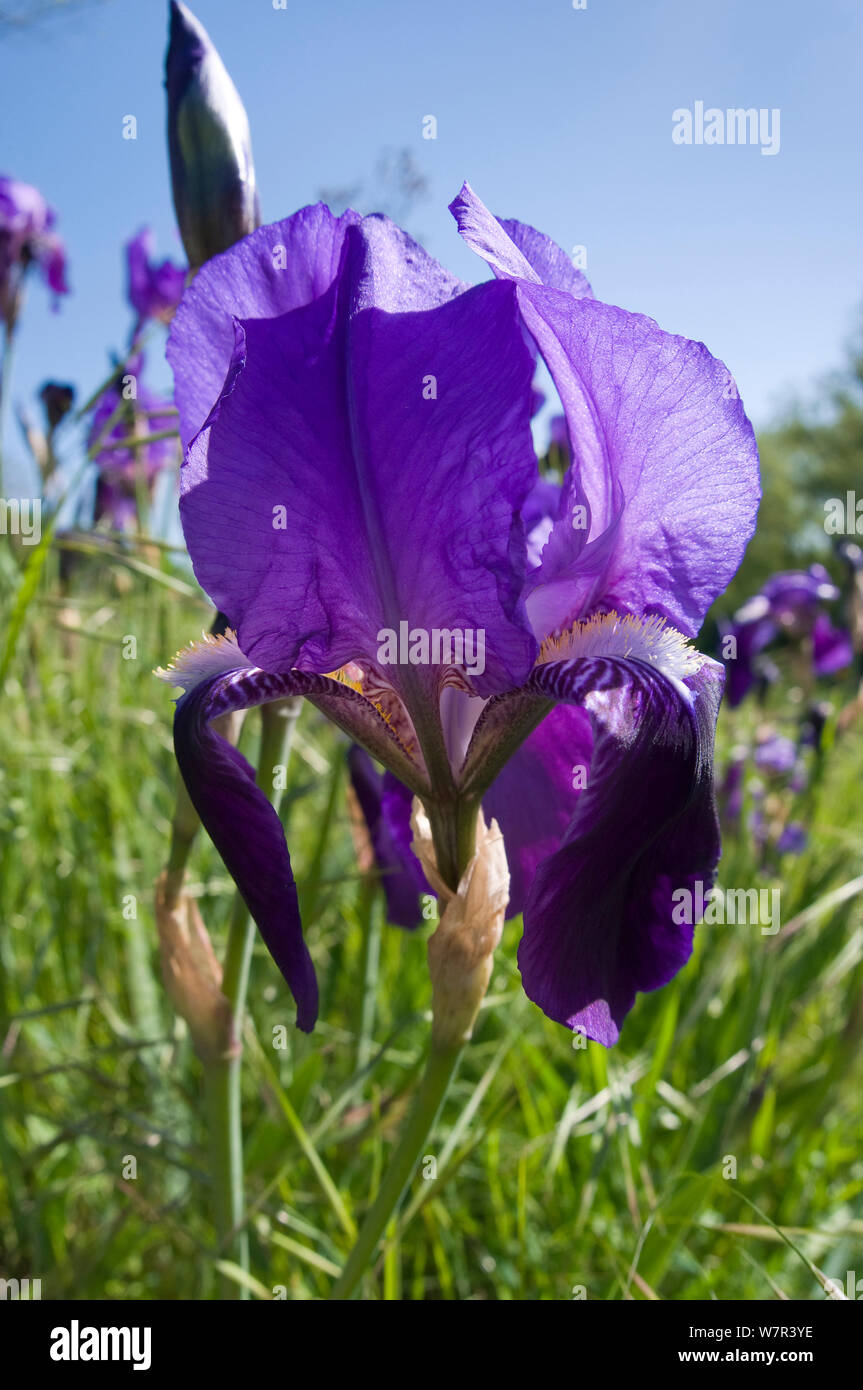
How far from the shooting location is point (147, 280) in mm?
2646

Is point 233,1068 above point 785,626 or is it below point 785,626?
below

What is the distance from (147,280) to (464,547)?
2.34m

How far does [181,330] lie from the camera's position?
80 cm

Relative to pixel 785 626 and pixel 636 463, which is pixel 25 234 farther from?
pixel 636 463

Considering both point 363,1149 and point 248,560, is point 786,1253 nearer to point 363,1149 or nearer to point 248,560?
point 363,1149

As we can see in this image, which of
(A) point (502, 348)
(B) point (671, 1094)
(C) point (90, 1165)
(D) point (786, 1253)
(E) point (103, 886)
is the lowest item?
(D) point (786, 1253)

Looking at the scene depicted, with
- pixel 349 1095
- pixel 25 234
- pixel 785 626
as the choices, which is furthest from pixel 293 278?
pixel 25 234

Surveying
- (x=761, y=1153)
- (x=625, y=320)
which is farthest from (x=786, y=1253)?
(x=625, y=320)

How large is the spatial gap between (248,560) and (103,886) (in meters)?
1.46

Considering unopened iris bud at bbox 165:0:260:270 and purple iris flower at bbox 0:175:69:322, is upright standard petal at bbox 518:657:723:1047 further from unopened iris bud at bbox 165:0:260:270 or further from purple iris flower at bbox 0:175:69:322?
purple iris flower at bbox 0:175:69:322

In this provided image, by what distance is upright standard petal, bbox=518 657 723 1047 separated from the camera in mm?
681

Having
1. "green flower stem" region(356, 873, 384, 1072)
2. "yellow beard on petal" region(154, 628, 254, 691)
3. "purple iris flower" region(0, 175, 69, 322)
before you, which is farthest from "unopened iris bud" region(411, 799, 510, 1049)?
"purple iris flower" region(0, 175, 69, 322)

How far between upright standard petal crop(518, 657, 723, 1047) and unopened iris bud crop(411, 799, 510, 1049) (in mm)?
93

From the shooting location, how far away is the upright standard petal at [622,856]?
2.23ft
